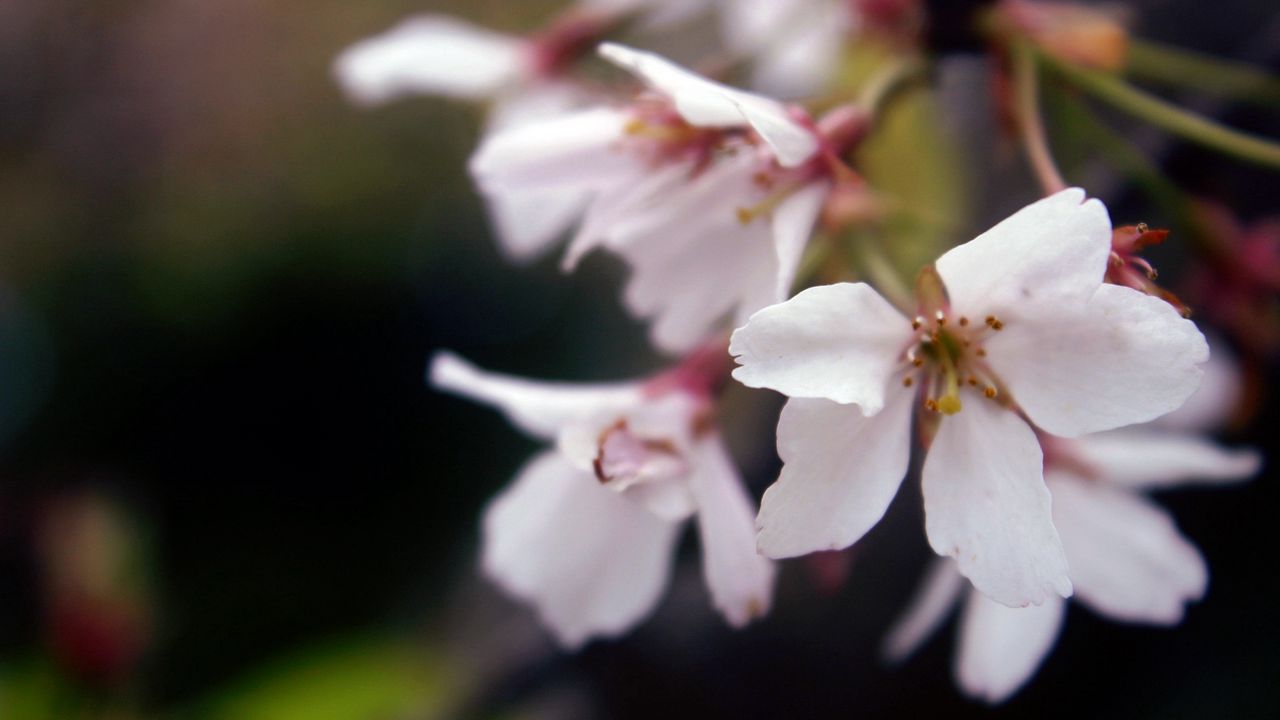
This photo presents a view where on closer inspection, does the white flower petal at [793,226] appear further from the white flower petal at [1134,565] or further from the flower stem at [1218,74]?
the flower stem at [1218,74]

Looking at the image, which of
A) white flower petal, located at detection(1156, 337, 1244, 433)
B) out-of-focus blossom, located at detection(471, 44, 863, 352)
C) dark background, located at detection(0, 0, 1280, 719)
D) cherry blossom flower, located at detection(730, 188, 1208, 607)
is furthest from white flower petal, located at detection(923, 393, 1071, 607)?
dark background, located at detection(0, 0, 1280, 719)

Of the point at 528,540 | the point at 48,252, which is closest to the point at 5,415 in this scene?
the point at 48,252

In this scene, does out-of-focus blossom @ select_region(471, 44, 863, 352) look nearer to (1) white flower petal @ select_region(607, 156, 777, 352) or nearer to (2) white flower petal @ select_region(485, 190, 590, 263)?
(1) white flower petal @ select_region(607, 156, 777, 352)

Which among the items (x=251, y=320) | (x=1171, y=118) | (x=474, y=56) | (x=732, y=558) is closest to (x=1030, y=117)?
(x=1171, y=118)

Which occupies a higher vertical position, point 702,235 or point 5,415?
point 702,235

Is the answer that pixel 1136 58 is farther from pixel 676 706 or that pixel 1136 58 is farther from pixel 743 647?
pixel 676 706

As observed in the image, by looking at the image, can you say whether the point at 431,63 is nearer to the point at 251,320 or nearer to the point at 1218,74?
the point at 1218,74

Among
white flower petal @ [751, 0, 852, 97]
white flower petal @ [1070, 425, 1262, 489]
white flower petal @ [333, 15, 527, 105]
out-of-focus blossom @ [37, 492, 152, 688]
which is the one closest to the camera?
white flower petal @ [1070, 425, 1262, 489]
